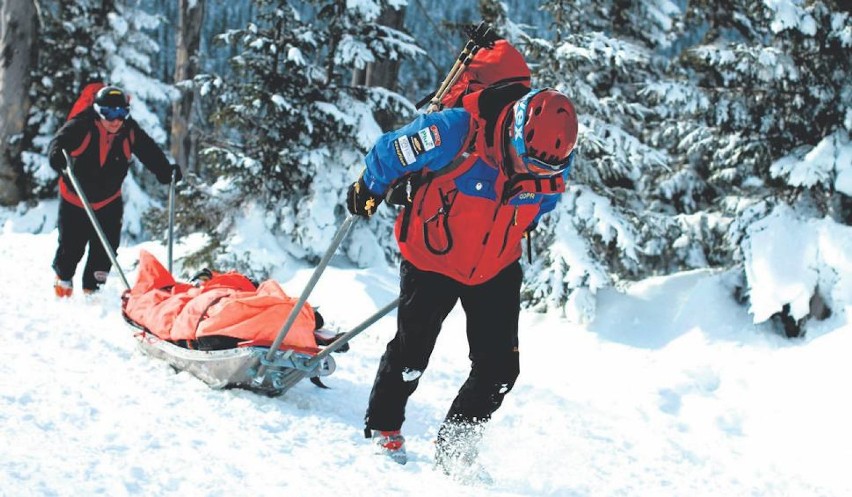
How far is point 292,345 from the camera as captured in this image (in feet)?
13.9

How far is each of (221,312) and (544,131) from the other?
230 cm

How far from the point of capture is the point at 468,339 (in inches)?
146

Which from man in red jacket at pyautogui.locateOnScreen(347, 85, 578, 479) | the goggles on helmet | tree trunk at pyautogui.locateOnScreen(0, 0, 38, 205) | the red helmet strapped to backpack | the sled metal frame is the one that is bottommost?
tree trunk at pyautogui.locateOnScreen(0, 0, 38, 205)

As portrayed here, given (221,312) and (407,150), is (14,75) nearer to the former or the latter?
(221,312)

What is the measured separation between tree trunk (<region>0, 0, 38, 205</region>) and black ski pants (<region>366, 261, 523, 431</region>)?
12.2 meters

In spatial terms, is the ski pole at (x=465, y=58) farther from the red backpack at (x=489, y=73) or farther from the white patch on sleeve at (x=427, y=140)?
the white patch on sleeve at (x=427, y=140)

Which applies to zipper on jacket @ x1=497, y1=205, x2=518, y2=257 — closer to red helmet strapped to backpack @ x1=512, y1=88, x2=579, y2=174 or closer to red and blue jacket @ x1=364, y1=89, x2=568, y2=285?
red and blue jacket @ x1=364, y1=89, x2=568, y2=285

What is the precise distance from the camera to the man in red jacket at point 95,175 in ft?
21.1

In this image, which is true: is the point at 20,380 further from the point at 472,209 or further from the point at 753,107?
the point at 753,107

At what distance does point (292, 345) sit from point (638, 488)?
2105 millimetres

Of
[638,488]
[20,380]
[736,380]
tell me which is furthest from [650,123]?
[20,380]

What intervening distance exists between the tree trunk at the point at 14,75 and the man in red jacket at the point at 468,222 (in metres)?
12.1

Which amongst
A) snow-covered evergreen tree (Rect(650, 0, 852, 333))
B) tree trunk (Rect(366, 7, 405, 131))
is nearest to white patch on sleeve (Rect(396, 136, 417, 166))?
snow-covered evergreen tree (Rect(650, 0, 852, 333))

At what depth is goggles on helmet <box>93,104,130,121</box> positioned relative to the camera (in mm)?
6230
